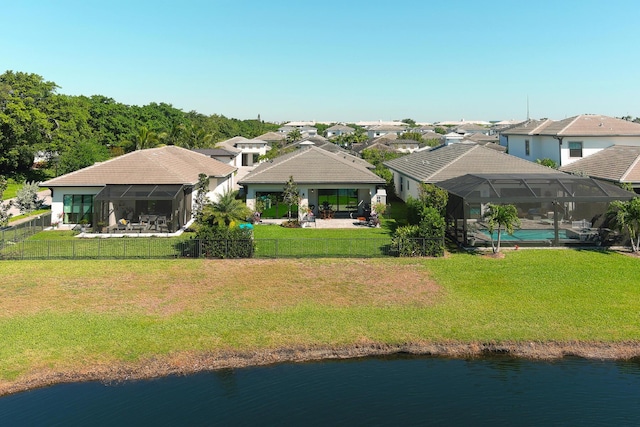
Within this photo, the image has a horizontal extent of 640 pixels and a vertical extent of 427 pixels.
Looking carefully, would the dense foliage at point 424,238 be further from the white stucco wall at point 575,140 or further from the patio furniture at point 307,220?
the white stucco wall at point 575,140

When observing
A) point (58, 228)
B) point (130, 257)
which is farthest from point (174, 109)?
point (130, 257)

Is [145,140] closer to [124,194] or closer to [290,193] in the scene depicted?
[124,194]

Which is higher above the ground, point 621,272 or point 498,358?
point 621,272

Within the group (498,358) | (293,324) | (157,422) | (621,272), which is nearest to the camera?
(157,422)

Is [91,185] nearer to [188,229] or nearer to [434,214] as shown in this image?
[188,229]

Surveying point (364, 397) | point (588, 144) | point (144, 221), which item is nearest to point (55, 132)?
point (144, 221)
